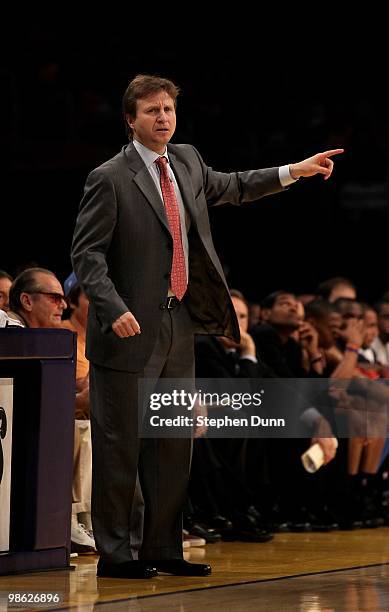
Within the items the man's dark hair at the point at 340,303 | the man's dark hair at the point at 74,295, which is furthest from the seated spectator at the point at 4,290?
the man's dark hair at the point at 340,303

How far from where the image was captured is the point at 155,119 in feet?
14.1

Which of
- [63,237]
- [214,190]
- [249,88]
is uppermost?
[249,88]

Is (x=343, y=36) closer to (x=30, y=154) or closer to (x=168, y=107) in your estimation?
(x=30, y=154)

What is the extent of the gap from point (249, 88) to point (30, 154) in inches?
110

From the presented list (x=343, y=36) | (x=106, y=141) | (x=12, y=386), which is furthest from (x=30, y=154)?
(x=12, y=386)

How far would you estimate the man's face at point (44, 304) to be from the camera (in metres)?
5.27

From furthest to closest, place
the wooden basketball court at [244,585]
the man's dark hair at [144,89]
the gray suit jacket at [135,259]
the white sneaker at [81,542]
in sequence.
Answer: the white sneaker at [81,542] → the man's dark hair at [144,89] → the gray suit jacket at [135,259] → the wooden basketball court at [244,585]

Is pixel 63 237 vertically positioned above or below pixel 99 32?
below

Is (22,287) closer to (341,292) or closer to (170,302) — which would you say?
(170,302)

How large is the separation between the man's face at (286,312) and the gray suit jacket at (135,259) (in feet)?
8.66

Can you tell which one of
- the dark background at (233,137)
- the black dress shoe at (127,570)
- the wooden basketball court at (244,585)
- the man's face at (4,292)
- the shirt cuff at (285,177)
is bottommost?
the wooden basketball court at (244,585)

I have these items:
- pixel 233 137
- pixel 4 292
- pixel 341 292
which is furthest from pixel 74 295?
pixel 233 137

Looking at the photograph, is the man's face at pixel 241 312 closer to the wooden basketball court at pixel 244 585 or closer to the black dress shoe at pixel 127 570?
the wooden basketball court at pixel 244 585

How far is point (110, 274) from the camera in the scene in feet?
14.1
